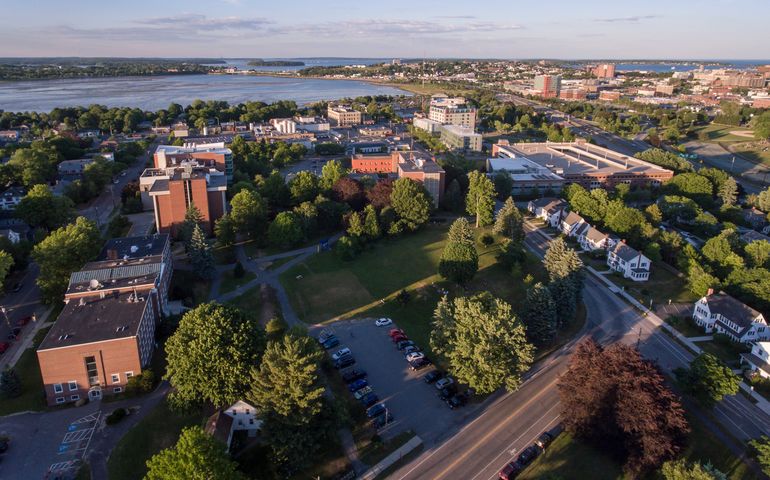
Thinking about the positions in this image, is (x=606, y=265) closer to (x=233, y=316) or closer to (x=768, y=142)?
(x=233, y=316)

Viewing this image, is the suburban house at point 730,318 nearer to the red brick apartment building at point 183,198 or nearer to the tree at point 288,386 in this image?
the tree at point 288,386

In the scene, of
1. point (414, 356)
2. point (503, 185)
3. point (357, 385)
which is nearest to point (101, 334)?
point (357, 385)

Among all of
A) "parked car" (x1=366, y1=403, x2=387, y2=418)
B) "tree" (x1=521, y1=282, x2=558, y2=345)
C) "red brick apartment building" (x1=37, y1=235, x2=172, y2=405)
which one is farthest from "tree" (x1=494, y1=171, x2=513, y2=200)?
"red brick apartment building" (x1=37, y1=235, x2=172, y2=405)

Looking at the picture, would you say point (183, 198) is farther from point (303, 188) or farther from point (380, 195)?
point (380, 195)

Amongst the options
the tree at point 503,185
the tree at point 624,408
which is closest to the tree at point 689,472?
the tree at point 624,408

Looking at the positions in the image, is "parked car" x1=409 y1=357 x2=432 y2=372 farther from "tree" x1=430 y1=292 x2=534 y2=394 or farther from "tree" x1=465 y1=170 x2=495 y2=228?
"tree" x1=465 y1=170 x2=495 y2=228
